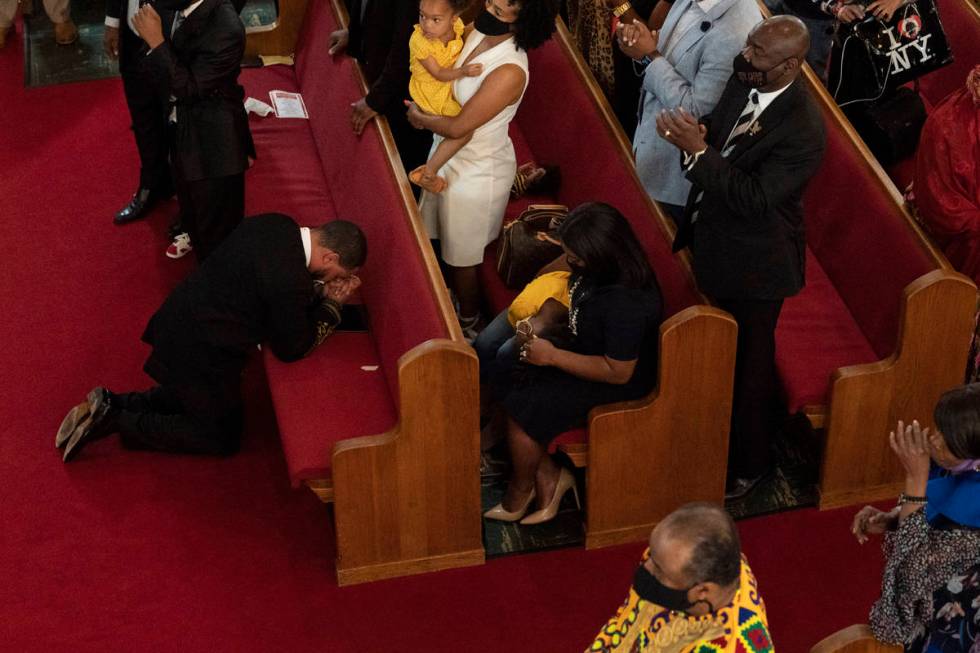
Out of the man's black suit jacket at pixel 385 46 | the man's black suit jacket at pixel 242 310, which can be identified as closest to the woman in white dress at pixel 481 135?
the man's black suit jacket at pixel 385 46

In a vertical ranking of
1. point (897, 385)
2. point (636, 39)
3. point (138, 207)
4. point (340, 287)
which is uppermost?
point (636, 39)

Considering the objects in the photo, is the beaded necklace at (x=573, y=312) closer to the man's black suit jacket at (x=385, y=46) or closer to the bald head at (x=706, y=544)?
the man's black suit jacket at (x=385, y=46)

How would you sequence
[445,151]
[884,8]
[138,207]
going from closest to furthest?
Answer: [445,151], [884,8], [138,207]

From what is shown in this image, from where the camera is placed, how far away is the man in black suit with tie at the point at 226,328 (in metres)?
4.87

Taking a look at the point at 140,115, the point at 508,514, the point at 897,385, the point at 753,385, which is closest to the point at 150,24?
the point at 140,115

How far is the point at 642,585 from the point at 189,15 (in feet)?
10.4

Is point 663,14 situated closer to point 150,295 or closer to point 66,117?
point 150,295

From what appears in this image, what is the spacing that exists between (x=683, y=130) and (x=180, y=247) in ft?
9.33

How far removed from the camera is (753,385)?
4926 millimetres

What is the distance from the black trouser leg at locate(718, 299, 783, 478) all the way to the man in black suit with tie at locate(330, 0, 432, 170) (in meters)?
1.59

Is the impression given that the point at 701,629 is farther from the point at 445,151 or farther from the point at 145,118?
the point at 145,118

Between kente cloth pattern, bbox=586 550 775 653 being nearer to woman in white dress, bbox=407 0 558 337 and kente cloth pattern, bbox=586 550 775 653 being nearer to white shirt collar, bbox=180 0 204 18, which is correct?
woman in white dress, bbox=407 0 558 337

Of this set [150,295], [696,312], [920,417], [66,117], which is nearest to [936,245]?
[920,417]

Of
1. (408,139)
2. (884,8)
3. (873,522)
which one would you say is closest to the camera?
(873,522)
